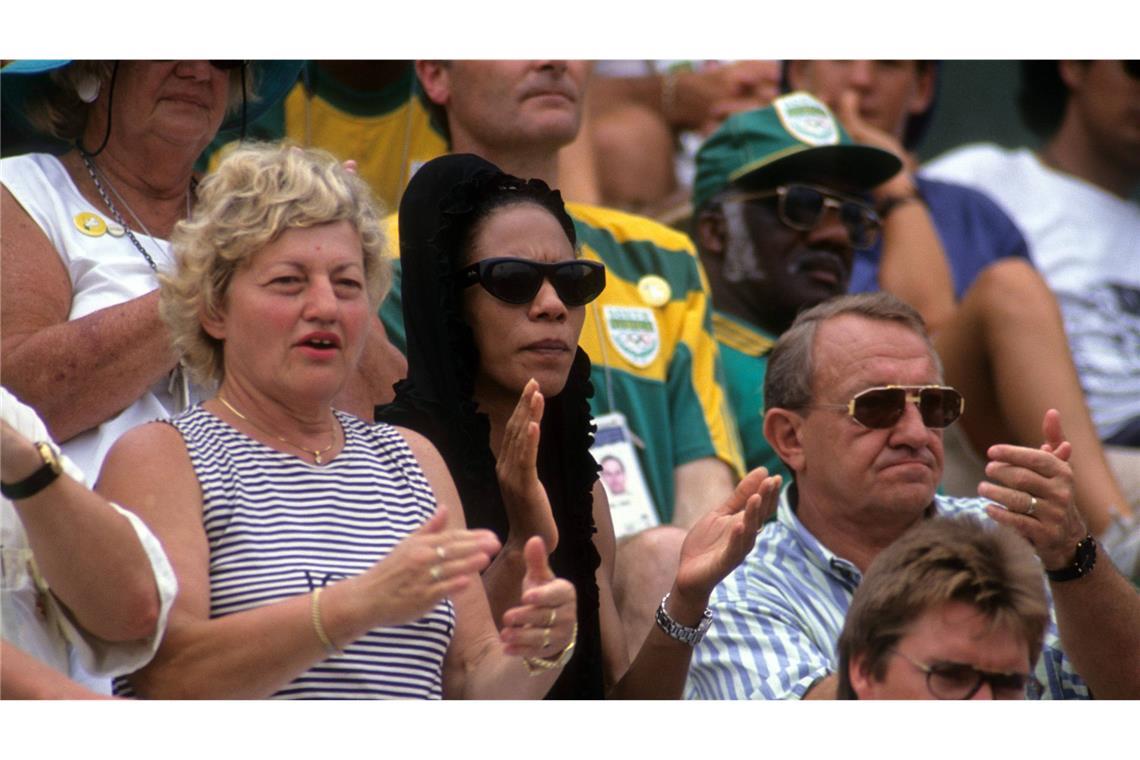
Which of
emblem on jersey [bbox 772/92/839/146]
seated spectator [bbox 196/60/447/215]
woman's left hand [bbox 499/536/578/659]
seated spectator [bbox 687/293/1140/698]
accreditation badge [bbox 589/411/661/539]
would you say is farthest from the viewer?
emblem on jersey [bbox 772/92/839/146]

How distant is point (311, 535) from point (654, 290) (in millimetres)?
1466

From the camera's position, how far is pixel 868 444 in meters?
3.47

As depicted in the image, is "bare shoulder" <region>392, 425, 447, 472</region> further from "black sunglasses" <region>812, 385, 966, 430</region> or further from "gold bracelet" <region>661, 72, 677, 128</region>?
"gold bracelet" <region>661, 72, 677, 128</region>

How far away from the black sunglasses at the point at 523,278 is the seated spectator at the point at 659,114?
1908mm

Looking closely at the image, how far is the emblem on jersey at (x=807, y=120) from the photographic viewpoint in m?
4.70

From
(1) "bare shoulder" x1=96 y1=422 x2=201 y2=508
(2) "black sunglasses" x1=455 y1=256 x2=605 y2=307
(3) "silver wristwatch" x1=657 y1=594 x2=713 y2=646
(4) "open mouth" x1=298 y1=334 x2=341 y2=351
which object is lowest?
(3) "silver wristwatch" x1=657 y1=594 x2=713 y2=646

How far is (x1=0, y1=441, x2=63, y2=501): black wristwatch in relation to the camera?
8.20ft

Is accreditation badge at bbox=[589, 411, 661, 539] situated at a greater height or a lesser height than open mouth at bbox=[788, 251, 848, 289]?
lesser

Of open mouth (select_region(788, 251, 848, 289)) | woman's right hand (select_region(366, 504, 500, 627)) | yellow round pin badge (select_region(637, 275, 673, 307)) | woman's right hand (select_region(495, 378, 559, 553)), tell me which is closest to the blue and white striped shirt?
woman's right hand (select_region(495, 378, 559, 553))

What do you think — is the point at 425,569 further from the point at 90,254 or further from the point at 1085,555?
the point at 1085,555

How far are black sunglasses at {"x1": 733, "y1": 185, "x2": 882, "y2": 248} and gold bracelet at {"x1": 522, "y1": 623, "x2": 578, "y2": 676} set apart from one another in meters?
2.11

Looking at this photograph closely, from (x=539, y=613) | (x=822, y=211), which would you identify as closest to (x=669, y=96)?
(x=822, y=211)

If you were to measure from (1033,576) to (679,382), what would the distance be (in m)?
1.29

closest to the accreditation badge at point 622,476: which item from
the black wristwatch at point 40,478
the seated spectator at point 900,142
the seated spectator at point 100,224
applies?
the seated spectator at point 100,224
